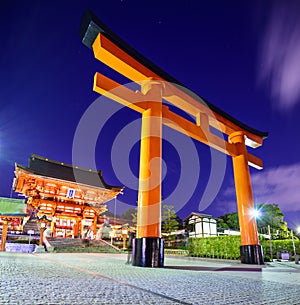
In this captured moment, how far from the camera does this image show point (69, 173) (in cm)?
2038

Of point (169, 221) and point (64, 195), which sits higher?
point (64, 195)

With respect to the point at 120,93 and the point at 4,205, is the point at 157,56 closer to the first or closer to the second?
the point at 120,93

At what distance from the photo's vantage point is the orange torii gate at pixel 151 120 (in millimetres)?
4133

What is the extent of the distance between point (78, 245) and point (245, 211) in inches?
474

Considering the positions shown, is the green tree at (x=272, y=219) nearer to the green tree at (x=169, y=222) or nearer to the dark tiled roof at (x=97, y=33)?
the green tree at (x=169, y=222)

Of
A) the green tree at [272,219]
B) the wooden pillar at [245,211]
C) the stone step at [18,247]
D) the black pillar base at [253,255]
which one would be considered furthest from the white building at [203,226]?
the black pillar base at [253,255]

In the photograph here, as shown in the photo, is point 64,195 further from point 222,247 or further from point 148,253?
point 148,253

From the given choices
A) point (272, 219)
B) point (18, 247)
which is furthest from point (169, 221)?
point (18, 247)

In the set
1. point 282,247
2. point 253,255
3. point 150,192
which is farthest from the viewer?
point 282,247

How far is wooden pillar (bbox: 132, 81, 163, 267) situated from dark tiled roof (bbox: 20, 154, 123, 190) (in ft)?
49.8

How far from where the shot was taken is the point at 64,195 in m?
18.4

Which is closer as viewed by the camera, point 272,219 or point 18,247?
point 18,247

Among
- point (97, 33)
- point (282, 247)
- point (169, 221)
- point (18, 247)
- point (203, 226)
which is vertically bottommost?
point (18, 247)

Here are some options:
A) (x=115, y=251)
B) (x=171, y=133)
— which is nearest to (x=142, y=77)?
(x=171, y=133)
